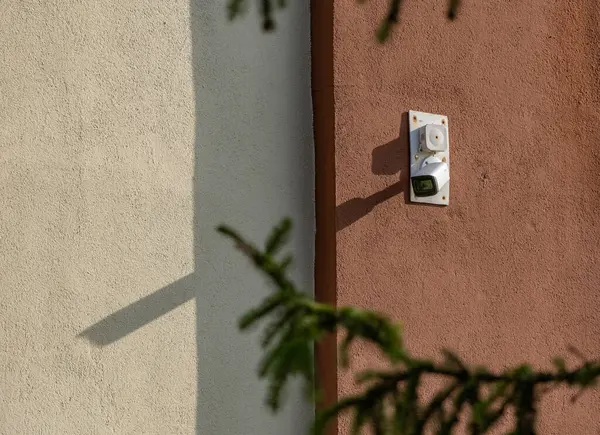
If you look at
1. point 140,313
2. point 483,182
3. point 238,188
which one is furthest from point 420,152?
point 140,313

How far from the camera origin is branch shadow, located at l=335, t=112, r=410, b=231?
5016 mm

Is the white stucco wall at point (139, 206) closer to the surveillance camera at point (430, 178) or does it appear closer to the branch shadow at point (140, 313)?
the branch shadow at point (140, 313)

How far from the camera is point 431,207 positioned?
17.3 ft

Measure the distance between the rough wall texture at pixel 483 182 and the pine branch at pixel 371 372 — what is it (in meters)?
2.79

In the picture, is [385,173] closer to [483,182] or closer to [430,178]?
[430,178]

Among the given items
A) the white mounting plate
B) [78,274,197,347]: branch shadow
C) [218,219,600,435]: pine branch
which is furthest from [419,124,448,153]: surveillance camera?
[218,219,600,435]: pine branch

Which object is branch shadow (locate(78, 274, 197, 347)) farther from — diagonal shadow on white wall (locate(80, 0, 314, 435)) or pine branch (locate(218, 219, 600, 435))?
pine branch (locate(218, 219, 600, 435))

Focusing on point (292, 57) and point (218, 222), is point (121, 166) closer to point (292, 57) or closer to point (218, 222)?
point (218, 222)

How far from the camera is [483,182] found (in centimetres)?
547

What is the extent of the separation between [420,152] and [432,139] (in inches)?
3.6

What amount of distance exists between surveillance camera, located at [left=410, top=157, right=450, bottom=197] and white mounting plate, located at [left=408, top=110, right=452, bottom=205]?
3 centimetres

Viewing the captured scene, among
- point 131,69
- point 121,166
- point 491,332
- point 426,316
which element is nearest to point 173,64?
point 131,69

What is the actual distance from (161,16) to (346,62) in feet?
2.94

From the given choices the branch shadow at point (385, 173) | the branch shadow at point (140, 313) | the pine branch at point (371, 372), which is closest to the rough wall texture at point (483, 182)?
the branch shadow at point (385, 173)
